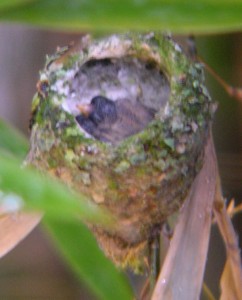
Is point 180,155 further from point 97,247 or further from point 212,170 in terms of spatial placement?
point 97,247

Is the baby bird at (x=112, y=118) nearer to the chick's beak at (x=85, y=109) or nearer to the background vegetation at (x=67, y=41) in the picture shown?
the chick's beak at (x=85, y=109)

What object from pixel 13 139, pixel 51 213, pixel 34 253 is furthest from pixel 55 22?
pixel 34 253

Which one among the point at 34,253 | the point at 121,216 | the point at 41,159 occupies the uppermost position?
the point at 41,159

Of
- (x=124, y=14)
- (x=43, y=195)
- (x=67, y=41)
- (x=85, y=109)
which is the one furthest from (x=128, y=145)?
(x=67, y=41)

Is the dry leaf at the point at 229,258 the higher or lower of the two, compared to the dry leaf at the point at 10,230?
lower

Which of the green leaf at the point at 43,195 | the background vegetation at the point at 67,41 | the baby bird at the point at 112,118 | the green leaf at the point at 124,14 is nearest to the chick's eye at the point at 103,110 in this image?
the baby bird at the point at 112,118

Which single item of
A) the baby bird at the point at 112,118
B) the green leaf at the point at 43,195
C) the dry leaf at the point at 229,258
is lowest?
the dry leaf at the point at 229,258
